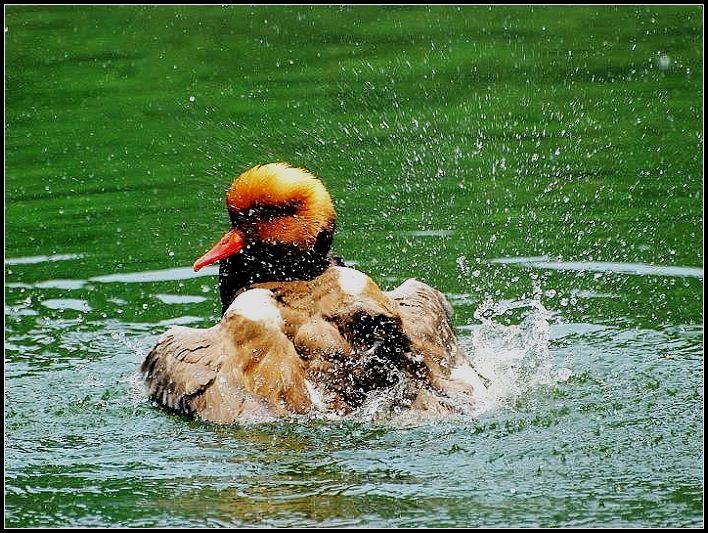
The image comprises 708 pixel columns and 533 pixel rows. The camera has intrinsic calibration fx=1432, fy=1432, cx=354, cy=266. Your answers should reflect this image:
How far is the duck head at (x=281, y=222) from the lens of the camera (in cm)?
737

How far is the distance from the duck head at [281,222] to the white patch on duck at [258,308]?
50 cm

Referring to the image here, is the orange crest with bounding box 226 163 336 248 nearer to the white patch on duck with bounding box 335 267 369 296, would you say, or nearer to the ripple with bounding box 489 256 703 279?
the white patch on duck with bounding box 335 267 369 296

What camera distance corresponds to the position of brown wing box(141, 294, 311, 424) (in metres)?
6.70

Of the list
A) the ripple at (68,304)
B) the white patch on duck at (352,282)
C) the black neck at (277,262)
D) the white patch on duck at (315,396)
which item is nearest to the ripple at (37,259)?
the ripple at (68,304)

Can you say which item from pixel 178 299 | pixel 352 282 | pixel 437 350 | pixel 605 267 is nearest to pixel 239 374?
pixel 352 282

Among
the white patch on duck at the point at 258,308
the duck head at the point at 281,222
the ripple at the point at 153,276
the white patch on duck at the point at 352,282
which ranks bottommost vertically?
the ripple at the point at 153,276

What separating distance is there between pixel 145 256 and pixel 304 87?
492 cm

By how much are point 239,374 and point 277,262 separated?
857mm

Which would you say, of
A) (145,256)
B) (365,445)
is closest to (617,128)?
(145,256)

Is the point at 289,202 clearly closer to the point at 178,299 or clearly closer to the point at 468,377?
the point at 468,377

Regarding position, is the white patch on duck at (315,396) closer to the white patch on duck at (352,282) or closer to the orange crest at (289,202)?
the white patch on duck at (352,282)

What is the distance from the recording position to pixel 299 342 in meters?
6.77

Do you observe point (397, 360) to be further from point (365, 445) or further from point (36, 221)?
point (36, 221)

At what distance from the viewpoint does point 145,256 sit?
33.9 ft
